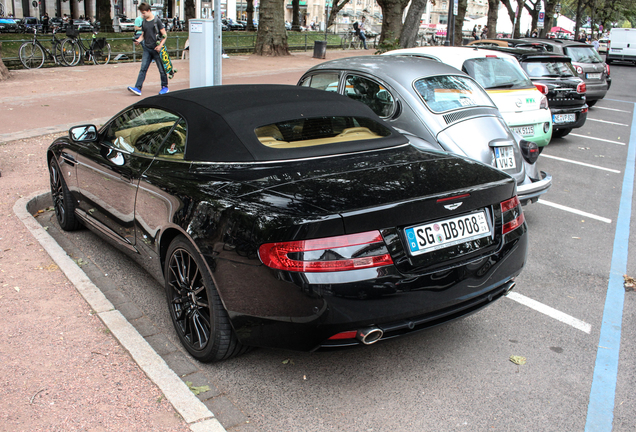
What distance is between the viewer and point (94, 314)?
153 inches

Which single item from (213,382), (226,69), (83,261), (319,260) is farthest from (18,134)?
(226,69)

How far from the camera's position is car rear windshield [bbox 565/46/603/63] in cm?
1524

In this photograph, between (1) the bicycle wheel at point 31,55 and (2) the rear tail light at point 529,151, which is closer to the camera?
(2) the rear tail light at point 529,151

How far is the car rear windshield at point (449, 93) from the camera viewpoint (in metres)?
6.24

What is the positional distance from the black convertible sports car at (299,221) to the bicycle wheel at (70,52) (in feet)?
48.9

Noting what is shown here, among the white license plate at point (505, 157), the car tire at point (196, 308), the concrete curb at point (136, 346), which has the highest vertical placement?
the white license plate at point (505, 157)

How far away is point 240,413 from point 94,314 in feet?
4.62

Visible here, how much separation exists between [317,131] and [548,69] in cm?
824

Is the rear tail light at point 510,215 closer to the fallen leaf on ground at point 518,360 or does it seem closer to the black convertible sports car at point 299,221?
the black convertible sports car at point 299,221

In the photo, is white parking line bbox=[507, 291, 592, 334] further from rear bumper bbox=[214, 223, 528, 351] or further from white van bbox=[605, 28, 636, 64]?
white van bbox=[605, 28, 636, 64]

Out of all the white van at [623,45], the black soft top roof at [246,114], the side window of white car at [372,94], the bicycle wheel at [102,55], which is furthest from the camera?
the white van at [623,45]

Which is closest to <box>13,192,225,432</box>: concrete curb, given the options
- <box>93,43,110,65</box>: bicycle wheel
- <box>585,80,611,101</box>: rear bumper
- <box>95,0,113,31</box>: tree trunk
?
<box>585,80,611,101</box>: rear bumper

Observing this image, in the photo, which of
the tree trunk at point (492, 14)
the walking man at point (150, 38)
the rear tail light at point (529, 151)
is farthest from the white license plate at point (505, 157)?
the tree trunk at point (492, 14)

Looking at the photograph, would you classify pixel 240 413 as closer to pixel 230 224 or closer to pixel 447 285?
Result: pixel 230 224
